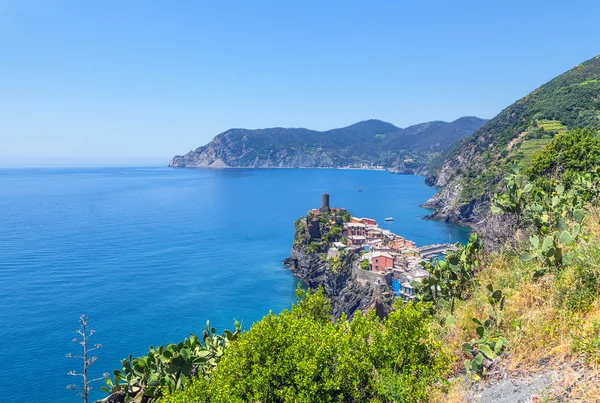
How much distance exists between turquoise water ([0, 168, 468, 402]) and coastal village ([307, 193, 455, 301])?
32.5 feet

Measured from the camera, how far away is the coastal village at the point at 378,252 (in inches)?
1607

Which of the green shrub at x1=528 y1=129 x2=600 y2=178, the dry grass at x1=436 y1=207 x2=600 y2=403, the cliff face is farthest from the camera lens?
the cliff face

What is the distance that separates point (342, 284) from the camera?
46375 mm

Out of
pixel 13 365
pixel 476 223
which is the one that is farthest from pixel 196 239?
pixel 476 223

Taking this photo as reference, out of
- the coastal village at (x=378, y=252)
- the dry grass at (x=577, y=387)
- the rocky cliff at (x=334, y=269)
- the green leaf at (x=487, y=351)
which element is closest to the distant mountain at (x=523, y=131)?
the coastal village at (x=378, y=252)

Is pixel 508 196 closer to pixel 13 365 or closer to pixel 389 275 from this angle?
pixel 389 275

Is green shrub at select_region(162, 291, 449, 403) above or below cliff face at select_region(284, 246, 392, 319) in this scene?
above

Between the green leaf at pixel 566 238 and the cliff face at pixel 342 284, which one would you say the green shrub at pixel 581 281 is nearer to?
the green leaf at pixel 566 238

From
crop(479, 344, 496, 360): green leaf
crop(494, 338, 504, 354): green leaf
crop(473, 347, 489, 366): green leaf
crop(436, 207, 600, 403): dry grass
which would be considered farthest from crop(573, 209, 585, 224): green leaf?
crop(473, 347, 489, 366): green leaf

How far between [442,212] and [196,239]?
64.6 m

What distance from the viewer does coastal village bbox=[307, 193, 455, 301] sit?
40822 millimetres

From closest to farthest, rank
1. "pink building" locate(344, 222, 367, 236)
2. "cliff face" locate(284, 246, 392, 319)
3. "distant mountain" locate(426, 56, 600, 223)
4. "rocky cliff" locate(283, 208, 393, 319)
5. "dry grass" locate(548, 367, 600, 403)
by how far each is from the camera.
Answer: "dry grass" locate(548, 367, 600, 403)
"cliff face" locate(284, 246, 392, 319)
"rocky cliff" locate(283, 208, 393, 319)
"pink building" locate(344, 222, 367, 236)
"distant mountain" locate(426, 56, 600, 223)

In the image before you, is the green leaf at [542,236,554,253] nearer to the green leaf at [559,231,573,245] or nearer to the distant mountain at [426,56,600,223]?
the green leaf at [559,231,573,245]

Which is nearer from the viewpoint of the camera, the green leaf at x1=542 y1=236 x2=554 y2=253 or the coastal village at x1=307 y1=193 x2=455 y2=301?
the green leaf at x1=542 y1=236 x2=554 y2=253
